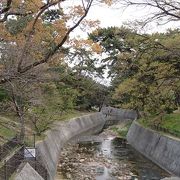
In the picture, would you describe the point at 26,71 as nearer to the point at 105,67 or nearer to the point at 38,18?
the point at 38,18

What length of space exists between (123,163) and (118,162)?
532mm

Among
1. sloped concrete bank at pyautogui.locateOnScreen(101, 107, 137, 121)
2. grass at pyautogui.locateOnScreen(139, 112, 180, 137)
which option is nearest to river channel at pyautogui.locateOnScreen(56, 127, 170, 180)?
grass at pyautogui.locateOnScreen(139, 112, 180, 137)

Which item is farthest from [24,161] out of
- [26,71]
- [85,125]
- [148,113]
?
[85,125]

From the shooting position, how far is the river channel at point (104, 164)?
24781 millimetres

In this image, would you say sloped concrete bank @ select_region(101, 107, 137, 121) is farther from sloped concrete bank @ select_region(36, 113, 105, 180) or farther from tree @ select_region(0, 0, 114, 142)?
tree @ select_region(0, 0, 114, 142)

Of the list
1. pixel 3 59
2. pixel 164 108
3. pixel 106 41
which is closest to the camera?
pixel 3 59

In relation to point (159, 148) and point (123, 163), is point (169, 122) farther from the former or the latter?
point (123, 163)

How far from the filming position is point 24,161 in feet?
61.3

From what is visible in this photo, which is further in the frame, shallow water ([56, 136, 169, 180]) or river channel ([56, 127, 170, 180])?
shallow water ([56, 136, 169, 180])

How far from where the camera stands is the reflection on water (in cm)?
2494

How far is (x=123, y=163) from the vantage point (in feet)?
95.7

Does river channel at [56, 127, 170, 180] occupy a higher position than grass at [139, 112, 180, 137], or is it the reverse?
grass at [139, 112, 180, 137]

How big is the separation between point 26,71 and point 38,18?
1666 millimetres

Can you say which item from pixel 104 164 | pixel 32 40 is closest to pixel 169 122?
pixel 104 164
